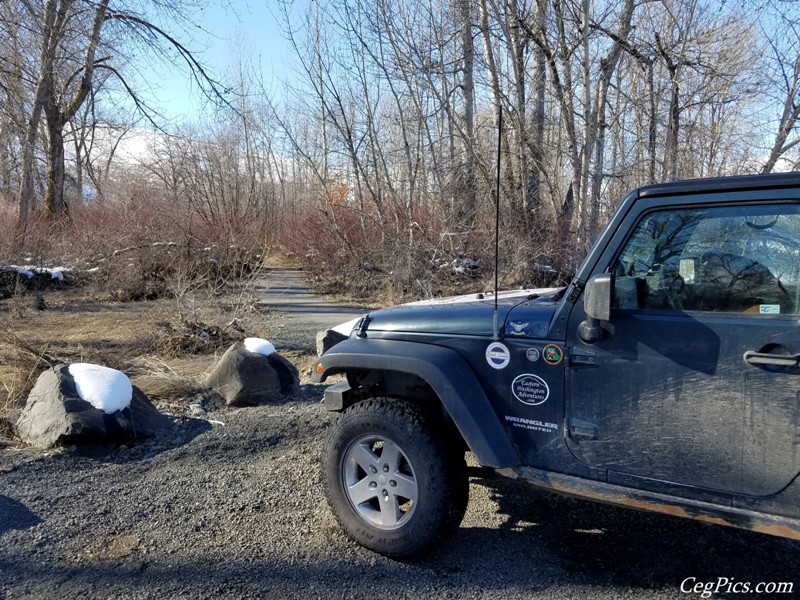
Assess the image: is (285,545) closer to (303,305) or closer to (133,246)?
(303,305)

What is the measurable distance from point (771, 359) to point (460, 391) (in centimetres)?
135

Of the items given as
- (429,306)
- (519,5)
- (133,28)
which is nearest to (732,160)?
(519,5)

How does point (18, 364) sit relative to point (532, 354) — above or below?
below

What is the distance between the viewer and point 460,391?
3047 millimetres

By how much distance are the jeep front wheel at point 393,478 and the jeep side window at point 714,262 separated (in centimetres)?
120

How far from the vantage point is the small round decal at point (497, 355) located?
304cm

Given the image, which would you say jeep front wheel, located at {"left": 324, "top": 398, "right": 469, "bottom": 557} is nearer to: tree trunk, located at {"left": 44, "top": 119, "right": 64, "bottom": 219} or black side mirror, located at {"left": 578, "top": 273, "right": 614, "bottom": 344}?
black side mirror, located at {"left": 578, "top": 273, "right": 614, "bottom": 344}

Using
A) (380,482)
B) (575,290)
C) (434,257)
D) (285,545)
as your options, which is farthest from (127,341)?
(575,290)

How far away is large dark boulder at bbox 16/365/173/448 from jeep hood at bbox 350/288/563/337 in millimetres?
2667

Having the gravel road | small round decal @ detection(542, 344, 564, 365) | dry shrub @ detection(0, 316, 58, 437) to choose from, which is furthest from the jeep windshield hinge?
dry shrub @ detection(0, 316, 58, 437)

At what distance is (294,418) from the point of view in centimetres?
561

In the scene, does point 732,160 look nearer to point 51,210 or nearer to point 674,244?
point 674,244

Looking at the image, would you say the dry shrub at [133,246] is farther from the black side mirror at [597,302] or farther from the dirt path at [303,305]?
the black side mirror at [597,302]

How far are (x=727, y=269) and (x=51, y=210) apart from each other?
23962mm
